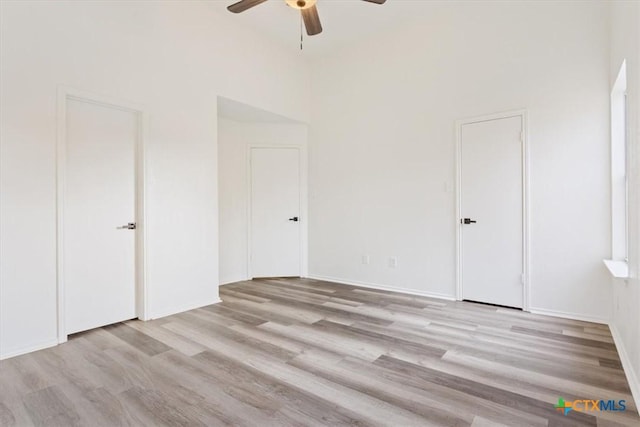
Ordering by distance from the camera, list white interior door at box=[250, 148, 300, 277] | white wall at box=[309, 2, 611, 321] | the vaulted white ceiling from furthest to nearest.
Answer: white interior door at box=[250, 148, 300, 277]
the vaulted white ceiling
white wall at box=[309, 2, 611, 321]

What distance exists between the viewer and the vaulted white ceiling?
4.05 m

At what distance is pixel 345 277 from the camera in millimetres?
5211

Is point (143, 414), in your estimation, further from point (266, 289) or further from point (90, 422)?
point (266, 289)

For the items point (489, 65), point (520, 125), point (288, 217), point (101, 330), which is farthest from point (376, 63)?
point (101, 330)

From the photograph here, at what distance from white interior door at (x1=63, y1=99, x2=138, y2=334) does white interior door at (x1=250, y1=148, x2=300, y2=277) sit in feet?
7.17

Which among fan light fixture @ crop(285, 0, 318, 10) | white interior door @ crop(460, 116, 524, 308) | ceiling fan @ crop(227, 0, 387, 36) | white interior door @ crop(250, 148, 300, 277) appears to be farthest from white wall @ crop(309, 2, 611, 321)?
fan light fixture @ crop(285, 0, 318, 10)

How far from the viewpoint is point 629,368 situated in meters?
2.24

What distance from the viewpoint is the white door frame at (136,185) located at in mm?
2896

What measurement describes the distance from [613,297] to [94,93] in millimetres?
5100

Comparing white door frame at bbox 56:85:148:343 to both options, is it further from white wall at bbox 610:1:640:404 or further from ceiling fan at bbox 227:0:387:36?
white wall at bbox 610:1:640:404

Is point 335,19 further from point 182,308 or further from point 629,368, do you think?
point 629,368

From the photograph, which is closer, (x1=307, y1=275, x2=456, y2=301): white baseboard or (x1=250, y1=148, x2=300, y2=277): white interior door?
(x1=307, y1=275, x2=456, y2=301): white baseboard

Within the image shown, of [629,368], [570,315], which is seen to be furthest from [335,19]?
[629,368]

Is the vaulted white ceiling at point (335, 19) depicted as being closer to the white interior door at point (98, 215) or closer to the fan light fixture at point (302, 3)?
the fan light fixture at point (302, 3)
